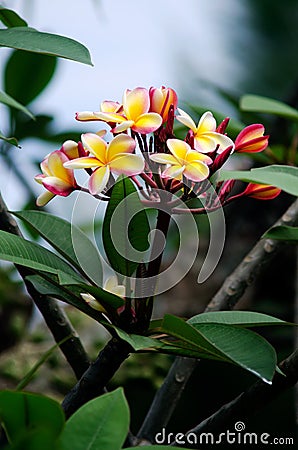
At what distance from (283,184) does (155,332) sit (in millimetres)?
135

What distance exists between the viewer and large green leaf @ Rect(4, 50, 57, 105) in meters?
0.93

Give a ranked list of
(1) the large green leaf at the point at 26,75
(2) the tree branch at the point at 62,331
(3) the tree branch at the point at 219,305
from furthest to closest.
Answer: (1) the large green leaf at the point at 26,75, (3) the tree branch at the point at 219,305, (2) the tree branch at the point at 62,331

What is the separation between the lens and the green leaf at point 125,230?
44 centimetres

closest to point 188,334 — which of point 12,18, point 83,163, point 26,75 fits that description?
point 83,163

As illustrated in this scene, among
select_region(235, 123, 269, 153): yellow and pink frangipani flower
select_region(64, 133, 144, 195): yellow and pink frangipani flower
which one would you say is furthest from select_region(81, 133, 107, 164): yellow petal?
select_region(235, 123, 269, 153): yellow and pink frangipani flower

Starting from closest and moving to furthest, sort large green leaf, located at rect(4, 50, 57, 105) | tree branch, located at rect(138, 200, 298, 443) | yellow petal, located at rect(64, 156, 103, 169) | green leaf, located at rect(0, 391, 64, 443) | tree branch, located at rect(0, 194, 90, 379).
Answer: green leaf, located at rect(0, 391, 64, 443)
yellow petal, located at rect(64, 156, 103, 169)
tree branch, located at rect(0, 194, 90, 379)
tree branch, located at rect(138, 200, 298, 443)
large green leaf, located at rect(4, 50, 57, 105)

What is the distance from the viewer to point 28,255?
447mm

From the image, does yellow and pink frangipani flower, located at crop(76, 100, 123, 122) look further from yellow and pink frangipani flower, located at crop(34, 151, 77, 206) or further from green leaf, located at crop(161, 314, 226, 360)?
green leaf, located at crop(161, 314, 226, 360)

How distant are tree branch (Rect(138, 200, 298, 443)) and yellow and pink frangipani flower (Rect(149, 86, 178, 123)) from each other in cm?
27

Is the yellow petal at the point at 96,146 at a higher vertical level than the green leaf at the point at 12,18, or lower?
lower

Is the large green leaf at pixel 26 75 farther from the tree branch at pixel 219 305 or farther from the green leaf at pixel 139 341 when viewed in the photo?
the green leaf at pixel 139 341

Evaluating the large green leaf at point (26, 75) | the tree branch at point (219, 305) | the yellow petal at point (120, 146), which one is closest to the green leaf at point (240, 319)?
the yellow petal at point (120, 146)

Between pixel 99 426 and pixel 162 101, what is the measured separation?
230 mm

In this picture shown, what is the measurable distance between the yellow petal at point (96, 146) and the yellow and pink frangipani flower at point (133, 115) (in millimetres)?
12
